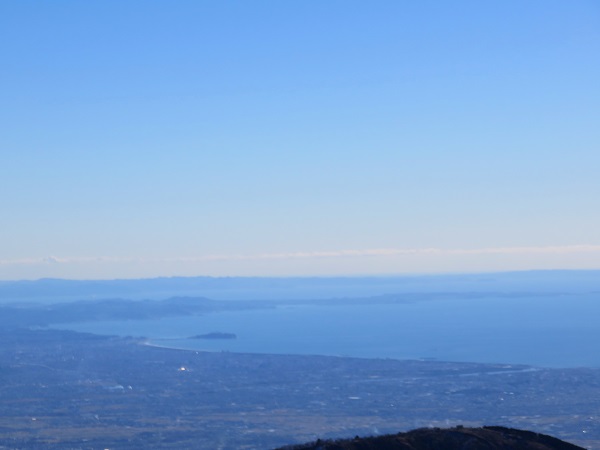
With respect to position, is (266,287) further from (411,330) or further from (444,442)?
(444,442)

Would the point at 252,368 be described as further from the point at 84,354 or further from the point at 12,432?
the point at 12,432

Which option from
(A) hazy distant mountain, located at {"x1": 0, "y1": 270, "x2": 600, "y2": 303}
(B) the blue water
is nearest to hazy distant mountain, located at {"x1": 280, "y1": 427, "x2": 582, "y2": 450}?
(B) the blue water

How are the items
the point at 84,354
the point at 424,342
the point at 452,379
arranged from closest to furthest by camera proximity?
the point at 452,379 < the point at 84,354 < the point at 424,342

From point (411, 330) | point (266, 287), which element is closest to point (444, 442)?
point (411, 330)

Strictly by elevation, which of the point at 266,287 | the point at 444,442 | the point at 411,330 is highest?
the point at 444,442

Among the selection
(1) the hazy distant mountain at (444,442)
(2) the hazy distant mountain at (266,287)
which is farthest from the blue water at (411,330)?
(1) the hazy distant mountain at (444,442)

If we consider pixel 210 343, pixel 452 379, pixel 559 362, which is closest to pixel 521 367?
pixel 559 362
